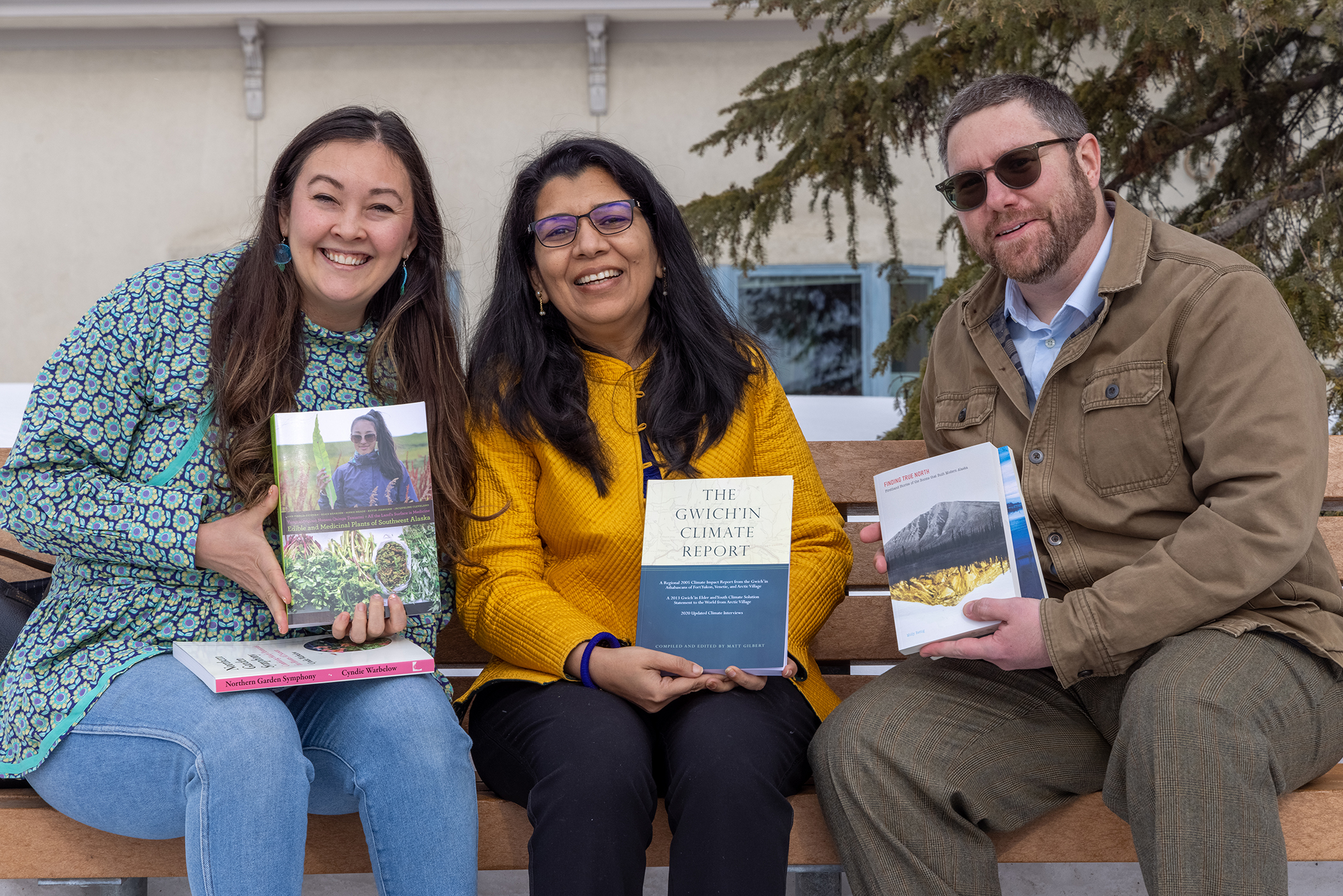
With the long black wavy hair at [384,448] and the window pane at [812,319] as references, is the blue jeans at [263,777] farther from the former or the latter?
the window pane at [812,319]

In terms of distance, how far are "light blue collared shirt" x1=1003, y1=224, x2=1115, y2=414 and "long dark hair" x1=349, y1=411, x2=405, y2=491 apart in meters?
1.32

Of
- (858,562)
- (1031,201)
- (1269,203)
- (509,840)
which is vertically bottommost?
(509,840)

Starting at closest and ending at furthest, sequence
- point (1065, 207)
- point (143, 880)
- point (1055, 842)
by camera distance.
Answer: point (1055, 842)
point (1065, 207)
point (143, 880)

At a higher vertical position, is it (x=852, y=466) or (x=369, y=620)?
A: (x=852, y=466)

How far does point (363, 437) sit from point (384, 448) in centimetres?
5

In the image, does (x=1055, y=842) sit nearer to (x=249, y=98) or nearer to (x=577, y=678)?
(x=577, y=678)

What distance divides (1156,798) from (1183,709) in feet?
0.51

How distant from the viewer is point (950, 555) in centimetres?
220

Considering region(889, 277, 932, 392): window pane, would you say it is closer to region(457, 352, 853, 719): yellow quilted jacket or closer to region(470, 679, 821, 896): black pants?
region(457, 352, 853, 719): yellow quilted jacket

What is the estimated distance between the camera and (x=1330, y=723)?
2078mm

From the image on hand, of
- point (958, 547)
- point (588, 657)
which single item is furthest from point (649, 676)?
point (958, 547)

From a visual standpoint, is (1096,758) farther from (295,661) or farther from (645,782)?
(295,661)

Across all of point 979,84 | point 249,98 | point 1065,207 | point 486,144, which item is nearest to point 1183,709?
point 1065,207

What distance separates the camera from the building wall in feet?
26.5
